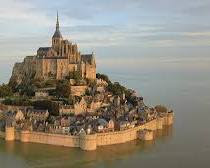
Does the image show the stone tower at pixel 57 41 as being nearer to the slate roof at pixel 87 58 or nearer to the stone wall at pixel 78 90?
the slate roof at pixel 87 58

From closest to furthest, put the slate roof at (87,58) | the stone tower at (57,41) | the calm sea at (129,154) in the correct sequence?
the calm sea at (129,154) < the stone tower at (57,41) < the slate roof at (87,58)

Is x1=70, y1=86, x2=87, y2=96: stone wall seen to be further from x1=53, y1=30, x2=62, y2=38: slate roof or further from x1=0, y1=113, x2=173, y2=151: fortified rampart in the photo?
x1=0, y1=113, x2=173, y2=151: fortified rampart

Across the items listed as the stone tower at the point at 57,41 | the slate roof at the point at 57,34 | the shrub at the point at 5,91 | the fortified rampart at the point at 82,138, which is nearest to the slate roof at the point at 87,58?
the stone tower at the point at 57,41

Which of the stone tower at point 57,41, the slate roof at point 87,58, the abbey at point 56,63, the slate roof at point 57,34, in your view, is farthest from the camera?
the slate roof at point 57,34

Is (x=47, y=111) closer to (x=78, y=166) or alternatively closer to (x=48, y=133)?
(x=48, y=133)

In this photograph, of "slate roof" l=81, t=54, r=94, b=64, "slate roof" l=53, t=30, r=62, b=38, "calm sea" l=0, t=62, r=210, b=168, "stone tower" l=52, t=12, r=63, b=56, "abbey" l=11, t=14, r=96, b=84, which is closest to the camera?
"calm sea" l=0, t=62, r=210, b=168

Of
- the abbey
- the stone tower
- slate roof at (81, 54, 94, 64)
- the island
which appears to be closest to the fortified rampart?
the island

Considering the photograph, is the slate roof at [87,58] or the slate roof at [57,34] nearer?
the slate roof at [87,58]

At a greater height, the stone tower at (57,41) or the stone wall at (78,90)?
the stone tower at (57,41)

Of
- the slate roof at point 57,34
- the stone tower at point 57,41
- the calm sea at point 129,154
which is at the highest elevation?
the slate roof at point 57,34

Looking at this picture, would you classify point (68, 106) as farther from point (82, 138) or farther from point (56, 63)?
point (56, 63)
